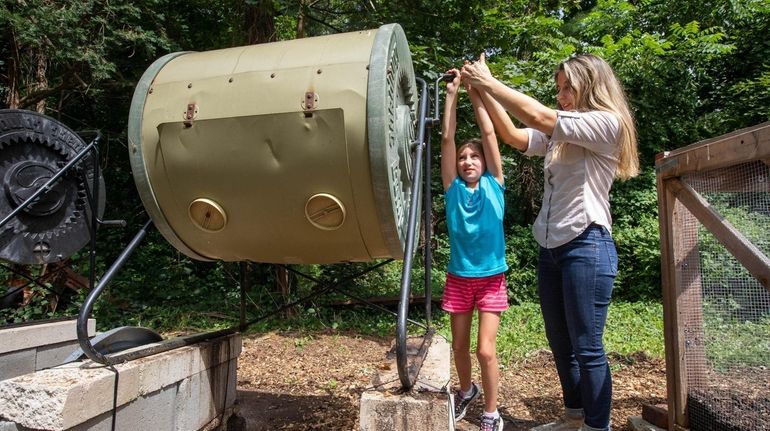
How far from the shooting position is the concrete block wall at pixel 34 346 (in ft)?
11.6

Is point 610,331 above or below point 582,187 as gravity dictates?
below

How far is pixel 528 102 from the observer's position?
7.06 feet

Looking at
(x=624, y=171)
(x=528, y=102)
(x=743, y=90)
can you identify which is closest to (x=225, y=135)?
(x=528, y=102)

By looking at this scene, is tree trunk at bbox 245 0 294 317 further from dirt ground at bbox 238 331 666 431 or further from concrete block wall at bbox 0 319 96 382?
concrete block wall at bbox 0 319 96 382

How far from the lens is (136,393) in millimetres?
2346

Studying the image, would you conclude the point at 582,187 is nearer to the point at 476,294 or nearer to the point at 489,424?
the point at 476,294

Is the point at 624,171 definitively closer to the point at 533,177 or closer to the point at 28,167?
the point at 28,167

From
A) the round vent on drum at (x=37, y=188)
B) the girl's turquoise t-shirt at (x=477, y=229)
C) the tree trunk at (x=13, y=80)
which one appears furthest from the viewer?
the tree trunk at (x=13, y=80)

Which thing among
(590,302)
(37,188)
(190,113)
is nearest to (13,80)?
(37,188)

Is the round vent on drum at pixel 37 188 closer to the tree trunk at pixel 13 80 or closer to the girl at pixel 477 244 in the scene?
the girl at pixel 477 244

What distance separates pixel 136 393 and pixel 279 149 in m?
1.27

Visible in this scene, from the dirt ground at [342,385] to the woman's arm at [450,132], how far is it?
1.10 metres

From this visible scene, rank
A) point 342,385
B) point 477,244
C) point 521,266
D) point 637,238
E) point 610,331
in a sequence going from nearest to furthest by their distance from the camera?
point 477,244 < point 342,385 < point 610,331 < point 637,238 < point 521,266

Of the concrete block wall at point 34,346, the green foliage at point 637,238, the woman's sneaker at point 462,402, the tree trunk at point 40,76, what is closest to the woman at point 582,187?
the woman's sneaker at point 462,402
